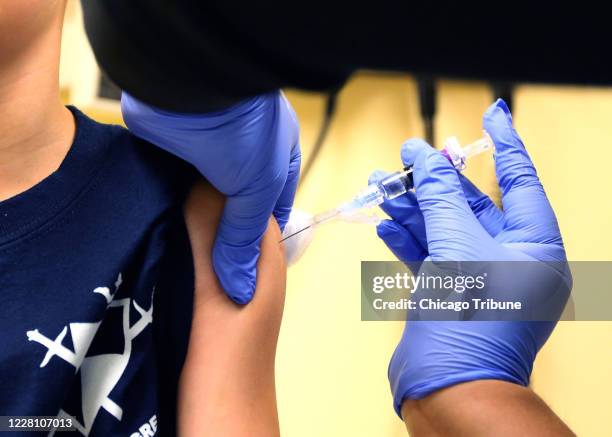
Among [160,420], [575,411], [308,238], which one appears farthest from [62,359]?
[575,411]

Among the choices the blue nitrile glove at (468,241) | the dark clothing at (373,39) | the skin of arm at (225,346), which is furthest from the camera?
the blue nitrile glove at (468,241)

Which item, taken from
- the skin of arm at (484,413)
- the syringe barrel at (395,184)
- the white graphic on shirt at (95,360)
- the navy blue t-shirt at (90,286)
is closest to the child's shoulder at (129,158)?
the navy blue t-shirt at (90,286)

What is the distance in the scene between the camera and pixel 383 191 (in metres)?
1.18

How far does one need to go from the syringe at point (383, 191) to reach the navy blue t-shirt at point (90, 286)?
0.26m

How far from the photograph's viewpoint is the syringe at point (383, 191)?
1.17 meters

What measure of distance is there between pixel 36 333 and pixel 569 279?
0.84 meters

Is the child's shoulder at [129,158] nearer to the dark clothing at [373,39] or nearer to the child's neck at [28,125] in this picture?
the child's neck at [28,125]

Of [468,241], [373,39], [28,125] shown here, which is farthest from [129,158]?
[373,39]

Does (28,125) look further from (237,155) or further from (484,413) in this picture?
(484,413)

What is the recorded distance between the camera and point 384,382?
1.78m

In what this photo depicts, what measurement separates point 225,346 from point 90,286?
0.67 ft

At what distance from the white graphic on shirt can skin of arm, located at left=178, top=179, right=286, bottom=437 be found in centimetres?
10

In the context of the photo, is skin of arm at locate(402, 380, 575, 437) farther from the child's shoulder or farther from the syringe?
the child's shoulder

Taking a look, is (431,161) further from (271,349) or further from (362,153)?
(362,153)
